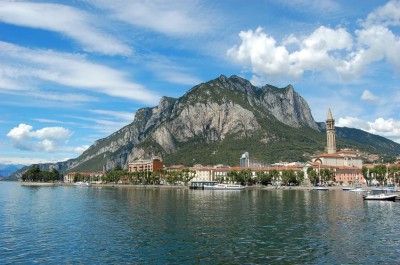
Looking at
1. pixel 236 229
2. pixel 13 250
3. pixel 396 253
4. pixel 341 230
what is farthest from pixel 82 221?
pixel 396 253

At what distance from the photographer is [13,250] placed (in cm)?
4353

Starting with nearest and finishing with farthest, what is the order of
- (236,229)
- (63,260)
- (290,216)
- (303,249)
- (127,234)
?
(63,260)
(303,249)
(127,234)
(236,229)
(290,216)

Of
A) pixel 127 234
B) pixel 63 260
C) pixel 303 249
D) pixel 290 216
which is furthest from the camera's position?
pixel 290 216

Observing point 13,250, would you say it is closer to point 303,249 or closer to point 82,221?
point 82,221

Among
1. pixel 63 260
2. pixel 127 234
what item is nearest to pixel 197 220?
pixel 127 234

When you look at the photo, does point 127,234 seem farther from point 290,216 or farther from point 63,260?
point 290,216

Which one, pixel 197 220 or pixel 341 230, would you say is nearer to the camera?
pixel 341 230

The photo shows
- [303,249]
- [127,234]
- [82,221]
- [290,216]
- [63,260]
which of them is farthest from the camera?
[290,216]

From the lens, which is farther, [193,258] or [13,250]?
[13,250]

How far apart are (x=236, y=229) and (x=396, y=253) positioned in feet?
71.5

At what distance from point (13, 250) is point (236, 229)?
29.2 metres

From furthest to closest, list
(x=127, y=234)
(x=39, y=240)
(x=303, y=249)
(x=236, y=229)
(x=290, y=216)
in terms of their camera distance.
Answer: (x=290, y=216) → (x=236, y=229) → (x=127, y=234) → (x=39, y=240) → (x=303, y=249)

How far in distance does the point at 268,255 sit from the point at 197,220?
27.3m

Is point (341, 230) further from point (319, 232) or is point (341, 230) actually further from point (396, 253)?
point (396, 253)
